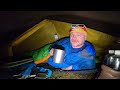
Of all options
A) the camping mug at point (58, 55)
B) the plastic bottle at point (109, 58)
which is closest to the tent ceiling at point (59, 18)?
the plastic bottle at point (109, 58)

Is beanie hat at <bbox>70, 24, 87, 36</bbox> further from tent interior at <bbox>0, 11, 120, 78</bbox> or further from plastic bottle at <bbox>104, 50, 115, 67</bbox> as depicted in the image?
plastic bottle at <bbox>104, 50, 115, 67</bbox>

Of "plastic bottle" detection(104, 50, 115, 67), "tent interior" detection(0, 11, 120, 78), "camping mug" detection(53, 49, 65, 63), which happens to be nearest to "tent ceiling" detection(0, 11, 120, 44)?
"tent interior" detection(0, 11, 120, 78)

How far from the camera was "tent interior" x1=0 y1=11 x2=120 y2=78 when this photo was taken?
64.5 inches

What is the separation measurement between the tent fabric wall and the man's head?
0.03 metres

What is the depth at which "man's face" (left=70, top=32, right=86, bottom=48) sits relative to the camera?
5.38 feet

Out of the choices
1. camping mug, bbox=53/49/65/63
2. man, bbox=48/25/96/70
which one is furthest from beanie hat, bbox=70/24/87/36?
camping mug, bbox=53/49/65/63

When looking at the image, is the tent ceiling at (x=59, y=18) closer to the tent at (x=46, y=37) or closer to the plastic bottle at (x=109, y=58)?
the tent at (x=46, y=37)

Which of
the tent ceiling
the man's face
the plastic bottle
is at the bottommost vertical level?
the plastic bottle

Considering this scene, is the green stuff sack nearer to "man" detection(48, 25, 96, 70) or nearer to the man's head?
"man" detection(48, 25, 96, 70)

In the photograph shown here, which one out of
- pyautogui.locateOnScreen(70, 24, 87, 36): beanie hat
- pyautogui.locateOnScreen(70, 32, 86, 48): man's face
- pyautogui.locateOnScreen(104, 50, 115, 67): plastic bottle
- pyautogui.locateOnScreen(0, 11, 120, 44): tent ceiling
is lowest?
pyautogui.locateOnScreen(104, 50, 115, 67): plastic bottle

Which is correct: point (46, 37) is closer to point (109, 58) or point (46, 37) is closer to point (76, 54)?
point (76, 54)

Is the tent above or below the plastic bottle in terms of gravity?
above
